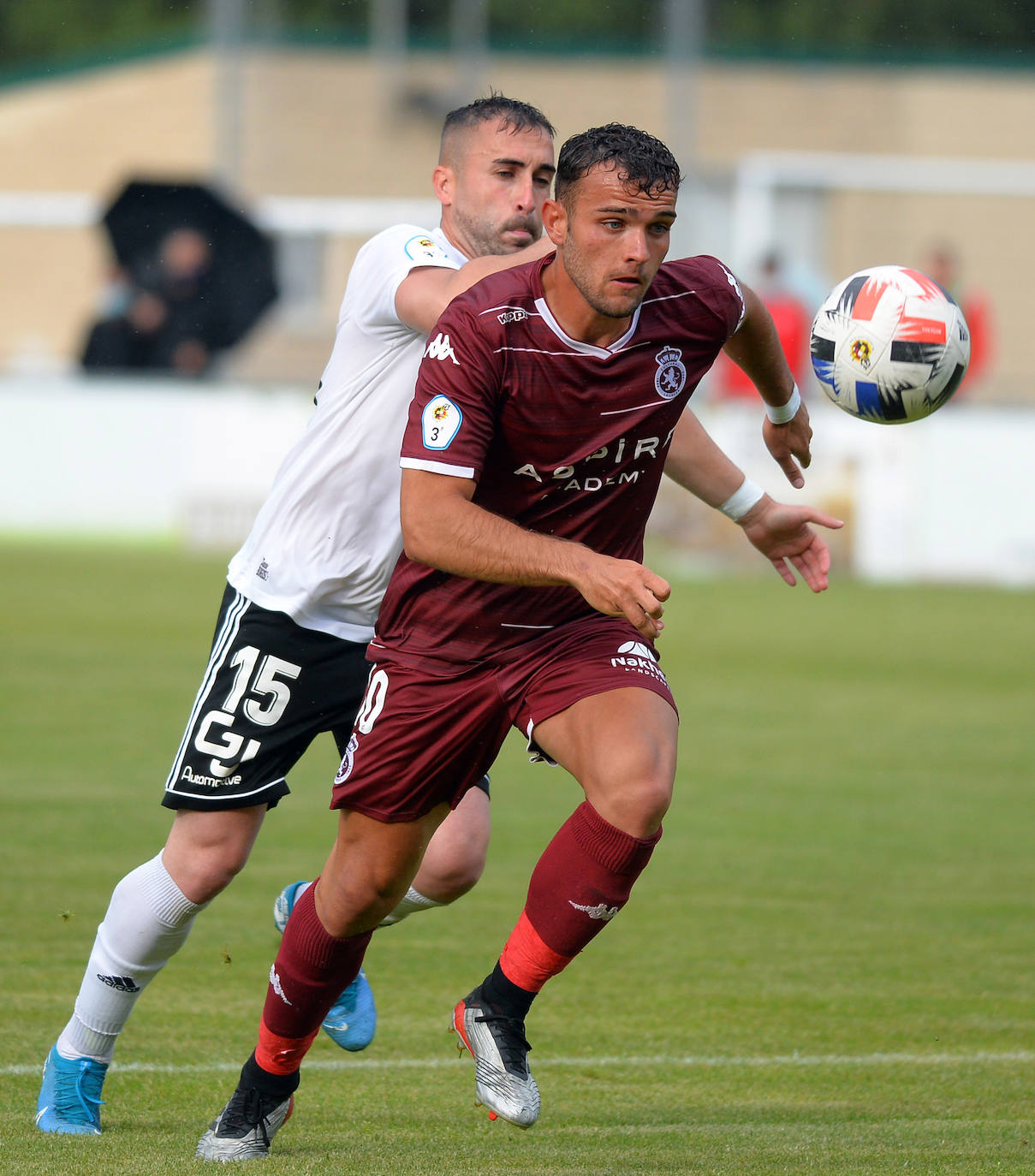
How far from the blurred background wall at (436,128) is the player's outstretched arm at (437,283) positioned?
2228cm

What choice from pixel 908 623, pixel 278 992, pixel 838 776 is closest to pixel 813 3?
pixel 908 623

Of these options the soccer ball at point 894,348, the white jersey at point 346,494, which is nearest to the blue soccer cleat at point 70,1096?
the white jersey at point 346,494

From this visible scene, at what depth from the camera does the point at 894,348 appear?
16.5 ft

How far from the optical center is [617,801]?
4.14 metres

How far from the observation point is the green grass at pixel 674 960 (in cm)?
461

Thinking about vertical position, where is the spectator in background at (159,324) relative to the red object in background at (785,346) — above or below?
below

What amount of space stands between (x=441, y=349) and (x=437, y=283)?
1.10 ft

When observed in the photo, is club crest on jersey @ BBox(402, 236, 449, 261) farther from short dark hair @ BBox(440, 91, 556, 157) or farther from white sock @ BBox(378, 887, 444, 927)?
white sock @ BBox(378, 887, 444, 927)

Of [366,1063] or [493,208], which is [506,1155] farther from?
[493,208]

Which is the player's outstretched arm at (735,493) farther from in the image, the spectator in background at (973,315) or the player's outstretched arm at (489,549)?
the spectator in background at (973,315)

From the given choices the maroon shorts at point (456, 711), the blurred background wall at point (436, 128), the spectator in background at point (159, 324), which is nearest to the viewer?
the maroon shorts at point (456, 711)

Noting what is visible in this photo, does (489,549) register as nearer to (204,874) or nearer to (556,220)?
(556,220)

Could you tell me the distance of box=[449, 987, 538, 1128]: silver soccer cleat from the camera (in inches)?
165

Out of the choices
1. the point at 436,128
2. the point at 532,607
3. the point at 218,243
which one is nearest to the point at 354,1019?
the point at 532,607
